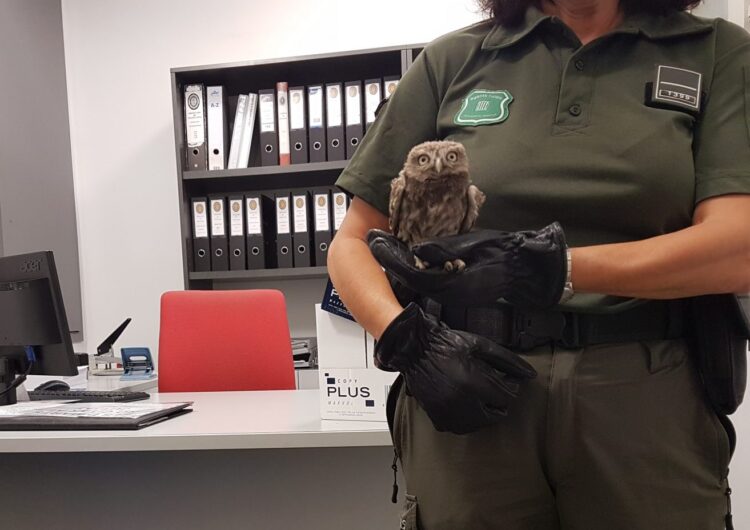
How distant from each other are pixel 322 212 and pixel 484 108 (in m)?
1.73

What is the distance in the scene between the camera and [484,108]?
2.41ft

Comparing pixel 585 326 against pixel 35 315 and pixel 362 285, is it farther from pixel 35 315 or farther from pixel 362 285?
pixel 35 315

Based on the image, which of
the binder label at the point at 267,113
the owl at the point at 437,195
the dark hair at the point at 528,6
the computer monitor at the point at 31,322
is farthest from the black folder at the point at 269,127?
the owl at the point at 437,195

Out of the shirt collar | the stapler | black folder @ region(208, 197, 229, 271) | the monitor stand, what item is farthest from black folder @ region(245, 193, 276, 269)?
the shirt collar

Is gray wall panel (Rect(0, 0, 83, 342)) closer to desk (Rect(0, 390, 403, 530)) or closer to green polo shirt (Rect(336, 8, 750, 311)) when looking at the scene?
desk (Rect(0, 390, 403, 530))

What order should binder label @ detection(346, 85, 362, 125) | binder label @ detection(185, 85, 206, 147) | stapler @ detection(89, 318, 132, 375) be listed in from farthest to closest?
binder label @ detection(185, 85, 206, 147)
binder label @ detection(346, 85, 362, 125)
stapler @ detection(89, 318, 132, 375)

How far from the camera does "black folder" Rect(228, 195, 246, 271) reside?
248cm

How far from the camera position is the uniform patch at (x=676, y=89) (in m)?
0.67

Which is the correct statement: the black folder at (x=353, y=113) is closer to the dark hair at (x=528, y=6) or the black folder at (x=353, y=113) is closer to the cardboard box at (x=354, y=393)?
the cardboard box at (x=354, y=393)

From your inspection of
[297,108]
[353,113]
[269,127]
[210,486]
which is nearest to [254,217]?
[269,127]

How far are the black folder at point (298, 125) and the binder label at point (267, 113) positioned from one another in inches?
3.5

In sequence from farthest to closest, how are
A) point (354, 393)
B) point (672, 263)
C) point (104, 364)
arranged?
point (104, 364)
point (354, 393)
point (672, 263)

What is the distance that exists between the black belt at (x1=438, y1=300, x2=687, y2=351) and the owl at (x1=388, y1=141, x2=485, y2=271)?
121 mm

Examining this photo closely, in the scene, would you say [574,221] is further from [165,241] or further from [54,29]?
[54,29]
